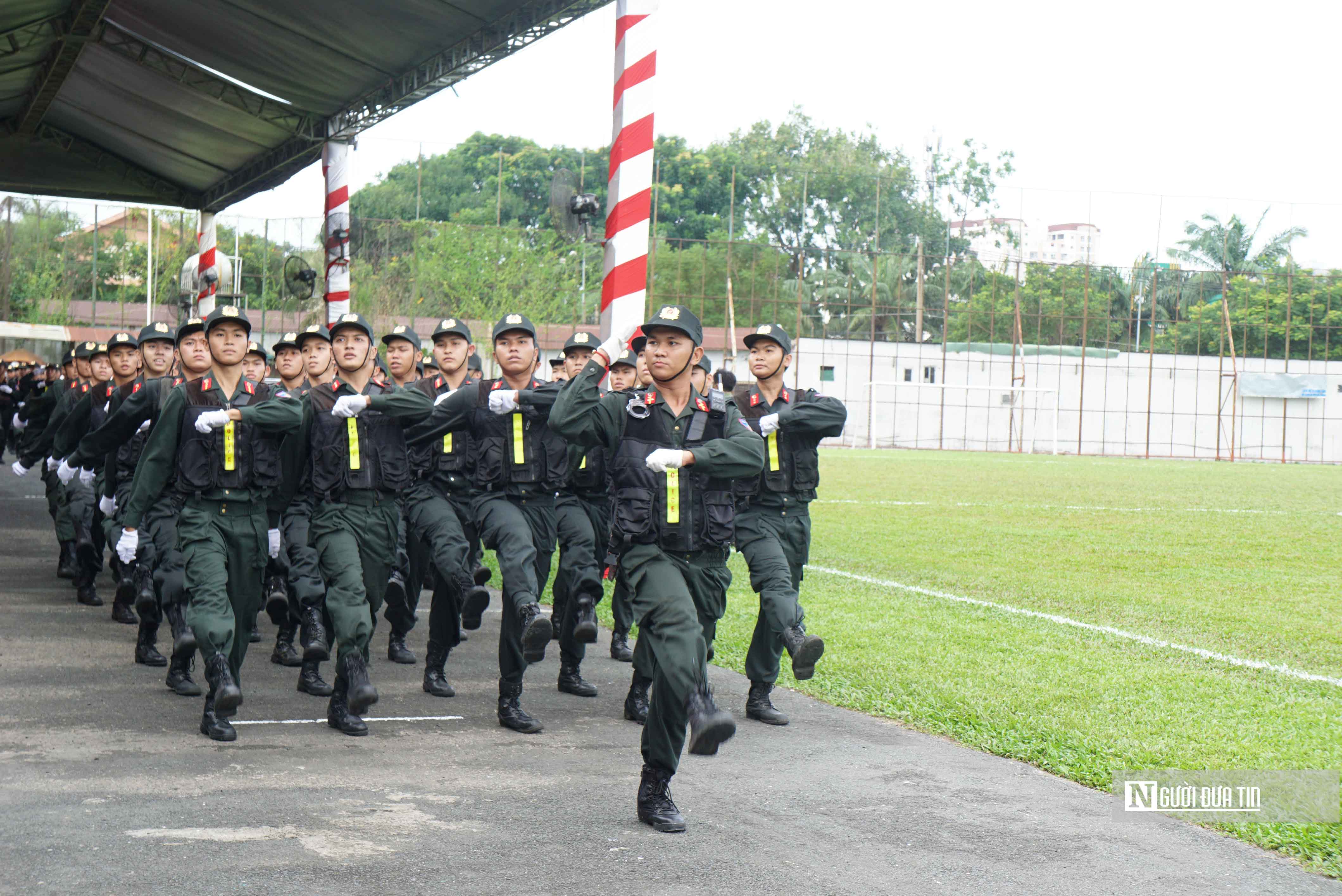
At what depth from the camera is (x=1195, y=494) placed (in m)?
28.6

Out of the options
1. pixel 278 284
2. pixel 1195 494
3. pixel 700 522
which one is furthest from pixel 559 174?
pixel 278 284

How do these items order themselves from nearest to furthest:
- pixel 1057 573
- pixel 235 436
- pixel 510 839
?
1. pixel 510 839
2. pixel 235 436
3. pixel 1057 573

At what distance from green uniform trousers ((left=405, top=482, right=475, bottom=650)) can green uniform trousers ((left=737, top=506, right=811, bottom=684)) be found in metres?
1.60

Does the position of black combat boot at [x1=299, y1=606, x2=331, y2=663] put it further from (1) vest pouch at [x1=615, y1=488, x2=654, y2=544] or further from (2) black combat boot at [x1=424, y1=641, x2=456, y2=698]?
(1) vest pouch at [x1=615, y1=488, x2=654, y2=544]

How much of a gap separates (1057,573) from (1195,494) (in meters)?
15.8

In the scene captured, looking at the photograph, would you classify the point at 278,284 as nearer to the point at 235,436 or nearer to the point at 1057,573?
the point at 1057,573

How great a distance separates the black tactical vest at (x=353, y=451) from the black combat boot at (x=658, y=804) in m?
2.69

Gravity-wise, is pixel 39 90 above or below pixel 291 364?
above

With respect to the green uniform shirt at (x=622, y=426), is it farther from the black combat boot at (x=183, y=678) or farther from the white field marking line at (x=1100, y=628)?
the white field marking line at (x=1100, y=628)

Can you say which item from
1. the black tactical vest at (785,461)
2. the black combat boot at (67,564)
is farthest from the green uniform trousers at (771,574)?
the black combat boot at (67,564)

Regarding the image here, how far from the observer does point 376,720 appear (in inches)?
283

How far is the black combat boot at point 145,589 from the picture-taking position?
26.9 feet

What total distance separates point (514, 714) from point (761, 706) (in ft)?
4.68

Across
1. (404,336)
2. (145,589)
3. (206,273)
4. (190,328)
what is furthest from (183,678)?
(206,273)
